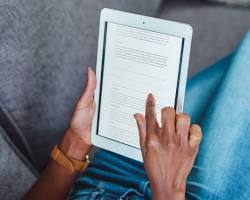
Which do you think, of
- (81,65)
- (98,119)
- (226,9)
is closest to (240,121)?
(98,119)

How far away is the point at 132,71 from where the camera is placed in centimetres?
64

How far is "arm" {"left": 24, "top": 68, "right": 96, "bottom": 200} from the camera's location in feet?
2.29

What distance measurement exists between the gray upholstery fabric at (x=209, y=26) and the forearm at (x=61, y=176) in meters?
0.43

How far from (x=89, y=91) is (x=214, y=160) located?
235 mm

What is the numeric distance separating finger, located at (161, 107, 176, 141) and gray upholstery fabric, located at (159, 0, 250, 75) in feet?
1.88

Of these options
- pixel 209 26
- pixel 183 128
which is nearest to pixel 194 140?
pixel 183 128

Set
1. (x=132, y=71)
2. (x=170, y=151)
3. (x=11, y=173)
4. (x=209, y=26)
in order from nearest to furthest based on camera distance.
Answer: (x=170, y=151), (x=132, y=71), (x=11, y=173), (x=209, y=26)

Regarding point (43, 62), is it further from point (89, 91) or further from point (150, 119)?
point (150, 119)

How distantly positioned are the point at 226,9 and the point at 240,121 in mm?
565

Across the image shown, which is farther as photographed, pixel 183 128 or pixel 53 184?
pixel 53 184

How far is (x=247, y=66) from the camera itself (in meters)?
0.80

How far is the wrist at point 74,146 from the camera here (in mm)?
731

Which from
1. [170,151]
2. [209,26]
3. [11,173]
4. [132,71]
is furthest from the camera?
[209,26]

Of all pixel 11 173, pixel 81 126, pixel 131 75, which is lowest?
pixel 11 173
